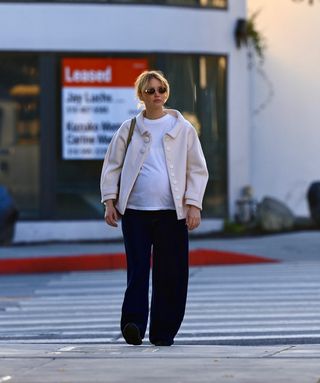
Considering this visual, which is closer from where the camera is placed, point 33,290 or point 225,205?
point 33,290

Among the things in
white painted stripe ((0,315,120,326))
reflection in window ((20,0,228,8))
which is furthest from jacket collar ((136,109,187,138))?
reflection in window ((20,0,228,8))

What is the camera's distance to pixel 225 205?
21.1m

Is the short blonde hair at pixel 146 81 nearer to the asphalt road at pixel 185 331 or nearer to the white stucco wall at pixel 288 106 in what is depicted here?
the asphalt road at pixel 185 331

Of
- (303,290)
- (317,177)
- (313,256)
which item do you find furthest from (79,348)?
(317,177)

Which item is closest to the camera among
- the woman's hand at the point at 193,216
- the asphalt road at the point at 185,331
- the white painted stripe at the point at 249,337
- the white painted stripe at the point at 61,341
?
the asphalt road at the point at 185,331

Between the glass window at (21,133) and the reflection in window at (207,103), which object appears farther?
the reflection in window at (207,103)

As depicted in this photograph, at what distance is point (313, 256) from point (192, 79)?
13.4ft

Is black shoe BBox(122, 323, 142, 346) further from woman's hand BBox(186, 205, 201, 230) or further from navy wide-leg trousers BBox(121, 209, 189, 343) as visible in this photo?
woman's hand BBox(186, 205, 201, 230)

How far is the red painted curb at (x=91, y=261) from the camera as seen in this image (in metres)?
17.5

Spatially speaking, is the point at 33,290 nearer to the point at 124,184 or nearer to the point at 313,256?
the point at 313,256

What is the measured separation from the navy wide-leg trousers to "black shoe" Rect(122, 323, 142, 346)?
0.03 meters

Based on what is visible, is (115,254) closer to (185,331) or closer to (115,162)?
(185,331)

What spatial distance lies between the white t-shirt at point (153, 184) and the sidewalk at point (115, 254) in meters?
9.15

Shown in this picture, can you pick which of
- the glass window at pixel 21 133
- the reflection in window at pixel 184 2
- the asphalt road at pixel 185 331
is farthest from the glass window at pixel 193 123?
the asphalt road at pixel 185 331
